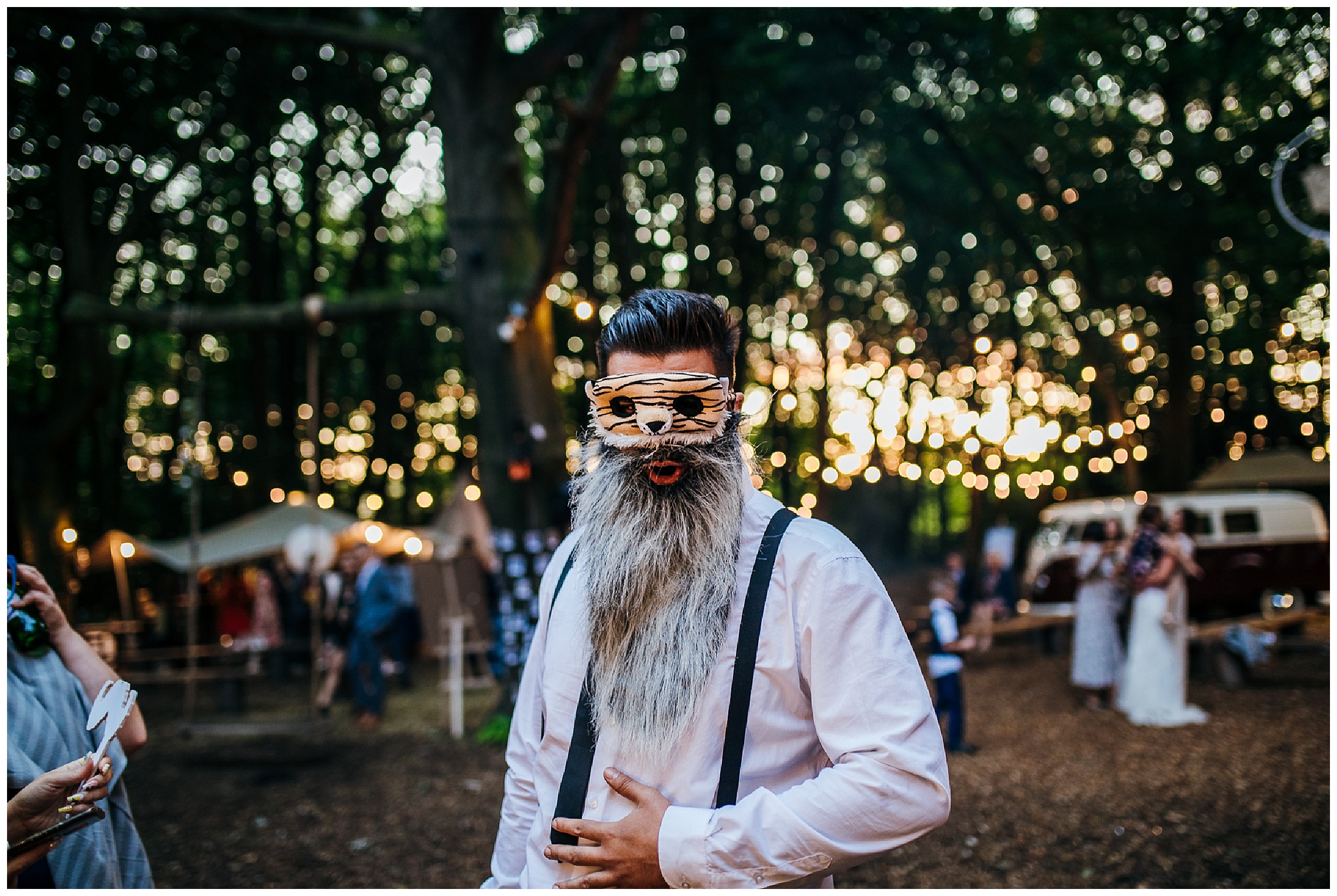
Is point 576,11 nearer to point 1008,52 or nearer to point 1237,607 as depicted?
point 1008,52

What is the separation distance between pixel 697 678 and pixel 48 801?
1.50 m

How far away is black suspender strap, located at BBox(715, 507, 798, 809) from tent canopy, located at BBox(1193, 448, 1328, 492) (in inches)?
743

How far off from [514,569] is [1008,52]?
9.95 meters

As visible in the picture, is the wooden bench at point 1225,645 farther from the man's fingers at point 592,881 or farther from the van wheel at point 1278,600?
the man's fingers at point 592,881

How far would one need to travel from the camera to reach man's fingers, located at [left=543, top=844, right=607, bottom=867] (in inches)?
59.7

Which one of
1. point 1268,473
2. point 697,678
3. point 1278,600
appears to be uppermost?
point 697,678

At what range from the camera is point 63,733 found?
2.33m

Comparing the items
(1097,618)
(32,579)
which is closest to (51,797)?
(32,579)

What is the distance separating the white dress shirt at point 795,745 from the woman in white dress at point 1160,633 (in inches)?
324

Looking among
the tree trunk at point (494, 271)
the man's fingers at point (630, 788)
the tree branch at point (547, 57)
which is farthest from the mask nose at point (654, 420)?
the tree branch at point (547, 57)

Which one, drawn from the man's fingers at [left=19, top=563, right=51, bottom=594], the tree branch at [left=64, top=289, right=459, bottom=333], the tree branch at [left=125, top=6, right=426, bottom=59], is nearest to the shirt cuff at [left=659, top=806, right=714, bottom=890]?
the man's fingers at [left=19, top=563, right=51, bottom=594]

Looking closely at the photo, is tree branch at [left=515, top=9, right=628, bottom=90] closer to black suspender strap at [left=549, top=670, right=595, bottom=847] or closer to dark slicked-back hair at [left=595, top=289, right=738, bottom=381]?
dark slicked-back hair at [left=595, top=289, right=738, bottom=381]

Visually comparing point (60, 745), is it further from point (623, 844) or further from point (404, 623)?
point (404, 623)

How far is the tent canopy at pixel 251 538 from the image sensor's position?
14484mm
